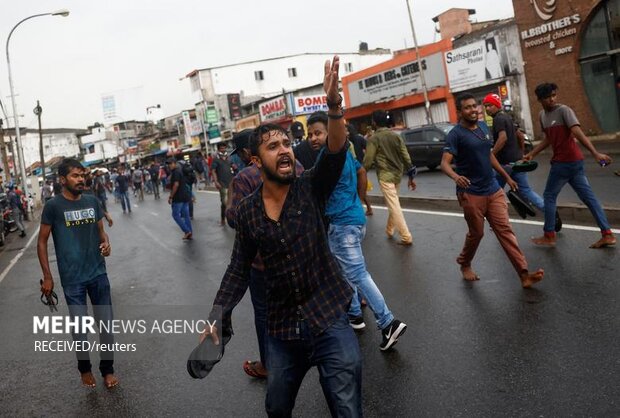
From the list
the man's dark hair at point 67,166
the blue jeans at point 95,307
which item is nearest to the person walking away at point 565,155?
the man's dark hair at point 67,166

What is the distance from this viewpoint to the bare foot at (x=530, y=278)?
537 centimetres

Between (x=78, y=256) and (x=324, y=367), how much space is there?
8.77ft

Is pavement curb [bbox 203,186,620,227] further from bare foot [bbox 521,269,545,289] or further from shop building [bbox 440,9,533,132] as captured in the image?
shop building [bbox 440,9,533,132]

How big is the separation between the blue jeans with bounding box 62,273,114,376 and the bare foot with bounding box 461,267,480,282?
345 cm

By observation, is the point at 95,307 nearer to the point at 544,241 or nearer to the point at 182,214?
the point at 544,241

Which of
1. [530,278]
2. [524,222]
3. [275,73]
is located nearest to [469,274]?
[530,278]

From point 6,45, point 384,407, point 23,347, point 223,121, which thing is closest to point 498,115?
point 384,407

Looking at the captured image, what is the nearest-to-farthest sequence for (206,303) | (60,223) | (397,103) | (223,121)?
1. (60,223)
2. (206,303)
3. (397,103)
4. (223,121)

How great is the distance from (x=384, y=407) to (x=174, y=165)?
939 centimetres

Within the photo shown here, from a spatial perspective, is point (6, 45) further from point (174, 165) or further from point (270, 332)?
point (270, 332)

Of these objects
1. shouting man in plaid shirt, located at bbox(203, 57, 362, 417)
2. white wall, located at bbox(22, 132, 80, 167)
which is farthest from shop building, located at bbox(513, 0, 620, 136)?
white wall, located at bbox(22, 132, 80, 167)

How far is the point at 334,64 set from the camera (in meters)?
2.51

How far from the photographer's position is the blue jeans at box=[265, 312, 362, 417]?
2.52 meters

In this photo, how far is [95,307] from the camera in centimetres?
465
